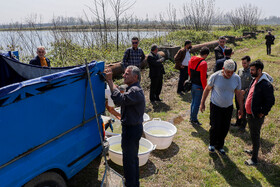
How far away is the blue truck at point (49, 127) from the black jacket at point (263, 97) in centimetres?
258

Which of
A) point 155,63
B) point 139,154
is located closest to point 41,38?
point 155,63

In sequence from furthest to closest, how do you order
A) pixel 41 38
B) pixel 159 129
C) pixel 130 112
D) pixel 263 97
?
pixel 41 38
pixel 159 129
pixel 263 97
pixel 130 112

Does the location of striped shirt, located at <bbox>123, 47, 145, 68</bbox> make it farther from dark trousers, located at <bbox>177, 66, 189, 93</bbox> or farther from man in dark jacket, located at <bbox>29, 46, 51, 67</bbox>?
man in dark jacket, located at <bbox>29, 46, 51, 67</bbox>

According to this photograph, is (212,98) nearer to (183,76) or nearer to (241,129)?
(241,129)

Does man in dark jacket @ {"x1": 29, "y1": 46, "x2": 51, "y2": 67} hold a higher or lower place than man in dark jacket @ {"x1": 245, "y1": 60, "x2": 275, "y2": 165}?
higher

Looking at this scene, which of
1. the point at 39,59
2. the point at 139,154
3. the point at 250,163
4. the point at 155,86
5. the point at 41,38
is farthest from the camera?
the point at 41,38

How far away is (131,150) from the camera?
281 cm

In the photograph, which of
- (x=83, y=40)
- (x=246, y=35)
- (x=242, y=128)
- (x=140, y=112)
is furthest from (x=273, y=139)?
(x=246, y=35)

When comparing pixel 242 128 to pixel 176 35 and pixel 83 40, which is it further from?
pixel 176 35

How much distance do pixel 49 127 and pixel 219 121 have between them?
9.88ft

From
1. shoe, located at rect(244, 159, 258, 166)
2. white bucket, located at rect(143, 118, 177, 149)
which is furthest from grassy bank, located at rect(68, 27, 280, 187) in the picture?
white bucket, located at rect(143, 118, 177, 149)

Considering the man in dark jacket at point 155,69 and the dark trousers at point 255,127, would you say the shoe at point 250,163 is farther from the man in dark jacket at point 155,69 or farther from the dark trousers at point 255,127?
the man in dark jacket at point 155,69

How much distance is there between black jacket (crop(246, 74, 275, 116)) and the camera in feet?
11.0

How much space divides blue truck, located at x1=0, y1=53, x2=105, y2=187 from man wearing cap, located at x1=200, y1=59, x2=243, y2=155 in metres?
2.13
